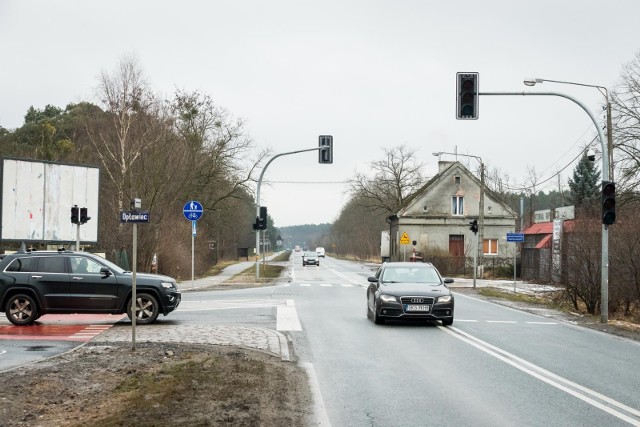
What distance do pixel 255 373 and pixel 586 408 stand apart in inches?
163

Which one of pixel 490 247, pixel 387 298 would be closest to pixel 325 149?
pixel 387 298

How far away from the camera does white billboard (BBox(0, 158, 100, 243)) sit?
3052 centimetres

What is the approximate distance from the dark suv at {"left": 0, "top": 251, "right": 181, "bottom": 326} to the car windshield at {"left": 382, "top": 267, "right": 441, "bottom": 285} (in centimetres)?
531

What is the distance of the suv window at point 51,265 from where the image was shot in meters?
16.9

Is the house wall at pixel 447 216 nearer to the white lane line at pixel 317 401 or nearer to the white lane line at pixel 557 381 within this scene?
the white lane line at pixel 557 381

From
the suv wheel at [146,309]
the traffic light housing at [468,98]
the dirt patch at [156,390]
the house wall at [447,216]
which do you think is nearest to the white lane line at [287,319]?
the suv wheel at [146,309]

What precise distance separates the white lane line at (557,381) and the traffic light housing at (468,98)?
5.21 m

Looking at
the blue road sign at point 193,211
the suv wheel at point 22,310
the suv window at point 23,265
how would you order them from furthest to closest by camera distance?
1. the blue road sign at point 193,211
2. the suv window at point 23,265
3. the suv wheel at point 22,310

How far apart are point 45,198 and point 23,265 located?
1594 centimetres

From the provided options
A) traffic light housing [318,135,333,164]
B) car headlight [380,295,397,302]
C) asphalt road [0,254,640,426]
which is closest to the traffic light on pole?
traffic light housing [318,135,333,164]

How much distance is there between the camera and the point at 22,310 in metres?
16.7

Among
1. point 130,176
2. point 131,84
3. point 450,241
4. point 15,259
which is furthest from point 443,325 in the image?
point 450,241

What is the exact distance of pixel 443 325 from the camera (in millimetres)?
17531

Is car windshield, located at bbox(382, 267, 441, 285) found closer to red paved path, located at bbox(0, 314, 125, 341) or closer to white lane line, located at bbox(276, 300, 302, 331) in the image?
white lane line, located at bbox(276, 300, 302, 331)
